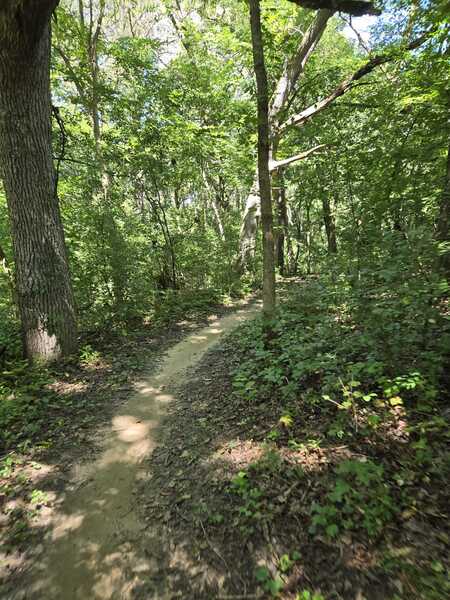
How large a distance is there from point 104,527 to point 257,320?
524 centimetres

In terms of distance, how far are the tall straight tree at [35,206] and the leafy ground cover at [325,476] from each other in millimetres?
3251

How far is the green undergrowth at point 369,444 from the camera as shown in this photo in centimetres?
231

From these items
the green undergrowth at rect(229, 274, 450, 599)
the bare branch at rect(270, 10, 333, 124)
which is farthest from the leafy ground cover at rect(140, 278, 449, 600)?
the bare branch at rect(270, 10, 333, 124)

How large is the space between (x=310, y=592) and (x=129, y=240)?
343 inches

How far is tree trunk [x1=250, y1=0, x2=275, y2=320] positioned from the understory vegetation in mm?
108

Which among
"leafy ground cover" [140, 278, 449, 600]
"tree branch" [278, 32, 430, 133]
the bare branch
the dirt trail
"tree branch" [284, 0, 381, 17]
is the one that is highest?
the bare branch

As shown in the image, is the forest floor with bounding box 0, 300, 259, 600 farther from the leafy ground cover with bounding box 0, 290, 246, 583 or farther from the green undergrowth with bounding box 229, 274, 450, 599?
the green undergrowth with bounding box 229, 274, 450, 599

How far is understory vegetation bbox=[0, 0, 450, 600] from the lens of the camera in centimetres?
258

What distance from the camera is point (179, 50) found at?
1505 cm

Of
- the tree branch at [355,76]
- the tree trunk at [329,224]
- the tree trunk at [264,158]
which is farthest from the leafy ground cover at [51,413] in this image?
the tree trunk at [329,224]

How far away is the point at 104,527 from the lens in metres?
3.05

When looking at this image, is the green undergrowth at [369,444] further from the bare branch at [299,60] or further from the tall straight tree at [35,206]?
the bare branch at [299,60]

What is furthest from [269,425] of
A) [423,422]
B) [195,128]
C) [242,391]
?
[195,128]

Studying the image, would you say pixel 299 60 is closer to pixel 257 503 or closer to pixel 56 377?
pixel 56 377
